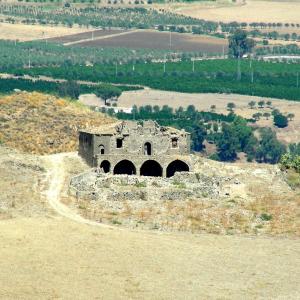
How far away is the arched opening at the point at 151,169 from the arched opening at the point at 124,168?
717mm

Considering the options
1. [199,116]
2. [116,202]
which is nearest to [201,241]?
[116,202]

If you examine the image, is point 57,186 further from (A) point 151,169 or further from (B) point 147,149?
(A) point 151,169

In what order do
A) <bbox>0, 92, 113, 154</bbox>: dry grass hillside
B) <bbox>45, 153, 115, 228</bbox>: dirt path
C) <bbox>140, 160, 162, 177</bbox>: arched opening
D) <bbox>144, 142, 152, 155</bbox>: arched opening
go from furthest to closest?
<bbox>0, 92, 113, 154</bbox>: dry grass hillside → <bbox>140, 160, 162, 177</bbox>: arched opening → <bbox>144, 142, 152, 155</bbox>: arched opening → <bbox>45, 153, 115, 228</bbox>: dirt path

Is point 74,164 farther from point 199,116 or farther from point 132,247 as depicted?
point 199,116

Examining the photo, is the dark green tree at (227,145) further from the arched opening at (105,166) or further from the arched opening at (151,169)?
the arched opening at (105,166)

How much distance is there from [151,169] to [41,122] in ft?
65.9

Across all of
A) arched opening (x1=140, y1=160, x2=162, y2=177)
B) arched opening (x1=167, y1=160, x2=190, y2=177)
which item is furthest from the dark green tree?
arched opening (x1=167, y1=160, x2=190, y2=177)

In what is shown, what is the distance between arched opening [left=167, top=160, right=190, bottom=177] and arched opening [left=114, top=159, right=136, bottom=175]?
94.4 inches

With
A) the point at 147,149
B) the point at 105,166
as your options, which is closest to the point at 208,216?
the point at 147,149

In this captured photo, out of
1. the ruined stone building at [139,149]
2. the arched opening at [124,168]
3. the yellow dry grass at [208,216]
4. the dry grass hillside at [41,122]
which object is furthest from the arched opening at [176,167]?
the dry grass hillside at [41,122]

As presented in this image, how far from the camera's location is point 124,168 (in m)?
101

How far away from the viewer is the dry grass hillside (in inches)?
4509

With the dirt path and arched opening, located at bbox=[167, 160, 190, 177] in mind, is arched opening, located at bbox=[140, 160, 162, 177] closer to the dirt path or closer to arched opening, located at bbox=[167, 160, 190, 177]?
arched opening, located at bbox=[167, 160, 190, 177]

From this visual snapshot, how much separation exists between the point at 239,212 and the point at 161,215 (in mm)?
4710
